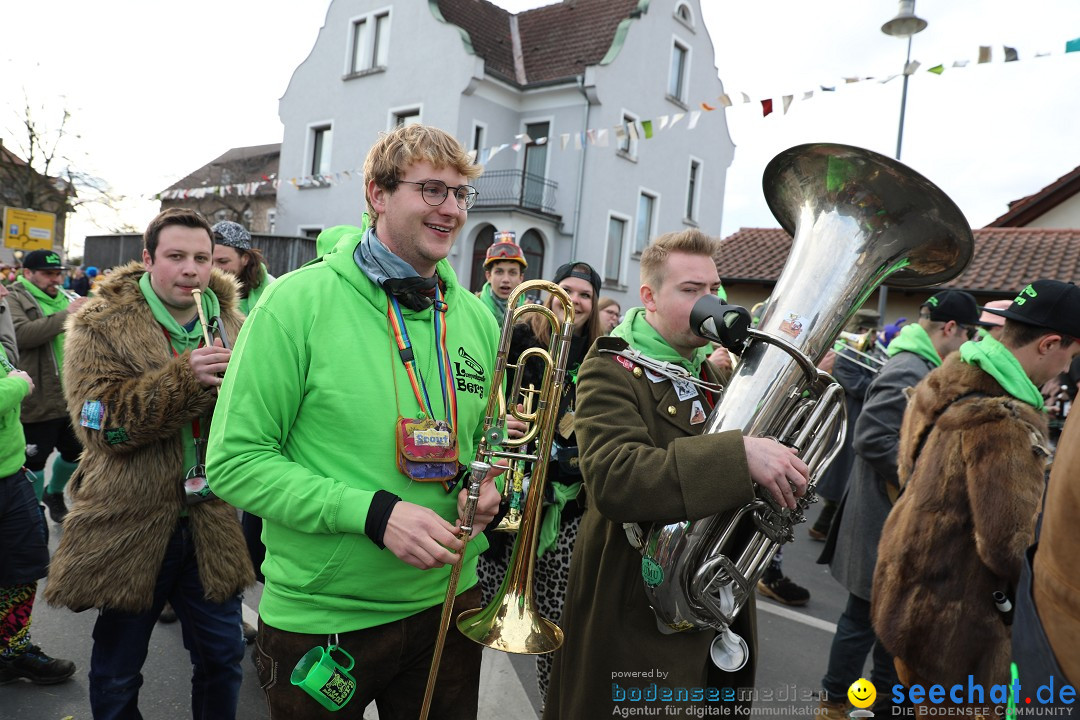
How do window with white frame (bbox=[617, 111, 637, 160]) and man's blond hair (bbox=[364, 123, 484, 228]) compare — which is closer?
man's blond hair (bbox=[364, 123, 484, 228])

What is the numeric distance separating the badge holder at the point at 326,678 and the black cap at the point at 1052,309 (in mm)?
2556

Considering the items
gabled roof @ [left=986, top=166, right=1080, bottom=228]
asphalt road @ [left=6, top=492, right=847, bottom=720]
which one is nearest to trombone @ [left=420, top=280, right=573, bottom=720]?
asphalt road @ [left=6, top=492, right=847, bottom=720]

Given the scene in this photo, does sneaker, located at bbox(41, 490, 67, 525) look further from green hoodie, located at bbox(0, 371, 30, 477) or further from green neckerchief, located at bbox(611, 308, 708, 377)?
green neckerchief, located at bbox(611, 308, 708, 377)

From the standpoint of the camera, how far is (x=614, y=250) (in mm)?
20172

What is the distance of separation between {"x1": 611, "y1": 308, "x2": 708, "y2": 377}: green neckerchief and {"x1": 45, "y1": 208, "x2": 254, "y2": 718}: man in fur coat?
1402 mm

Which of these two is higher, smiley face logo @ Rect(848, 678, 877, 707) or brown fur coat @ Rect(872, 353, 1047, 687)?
brown fur coat @ Rect(872, 353, 1047, 687)

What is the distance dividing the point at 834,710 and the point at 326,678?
254 centimetres

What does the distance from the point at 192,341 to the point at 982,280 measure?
1485cm

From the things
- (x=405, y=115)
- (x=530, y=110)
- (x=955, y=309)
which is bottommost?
(x=955, y=309)

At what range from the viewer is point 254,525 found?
3.62 metres

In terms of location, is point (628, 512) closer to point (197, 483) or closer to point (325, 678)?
point (325, 678)

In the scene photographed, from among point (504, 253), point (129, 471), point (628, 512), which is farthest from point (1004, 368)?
point (129, 471)

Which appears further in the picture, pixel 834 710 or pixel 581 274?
pixel 581 274

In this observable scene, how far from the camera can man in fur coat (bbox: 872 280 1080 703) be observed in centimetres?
228
